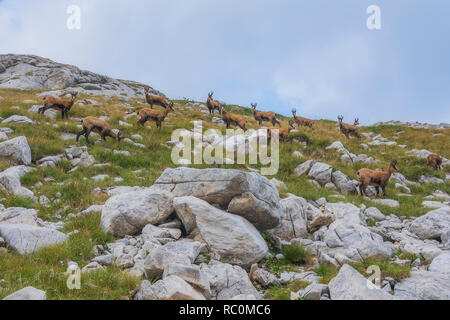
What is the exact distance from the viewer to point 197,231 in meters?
6.63

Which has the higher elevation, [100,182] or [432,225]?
[100,182]

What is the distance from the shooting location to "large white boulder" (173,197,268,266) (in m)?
6.17

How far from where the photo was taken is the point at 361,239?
6906mm

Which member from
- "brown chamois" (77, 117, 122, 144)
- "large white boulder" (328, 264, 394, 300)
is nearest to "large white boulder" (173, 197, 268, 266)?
"large white boulder" (328, 264, 394, 300)

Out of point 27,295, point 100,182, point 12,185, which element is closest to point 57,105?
point 100,182

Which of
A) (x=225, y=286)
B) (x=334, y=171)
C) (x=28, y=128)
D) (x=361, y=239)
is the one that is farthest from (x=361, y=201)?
(x=28, y=128)

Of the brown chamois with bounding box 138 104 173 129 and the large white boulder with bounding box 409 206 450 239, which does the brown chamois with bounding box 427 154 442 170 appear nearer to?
the large white boulder with bounding box 409 206 450 239

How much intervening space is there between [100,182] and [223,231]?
18.0 ft

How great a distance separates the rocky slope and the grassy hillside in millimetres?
37

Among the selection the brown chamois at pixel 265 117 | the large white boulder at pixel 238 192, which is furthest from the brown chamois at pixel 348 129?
the large white boulder at pixel 238 192

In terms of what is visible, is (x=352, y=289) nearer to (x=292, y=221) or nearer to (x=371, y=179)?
(x=292, y=221)

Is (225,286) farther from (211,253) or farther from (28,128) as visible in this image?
(28,128)

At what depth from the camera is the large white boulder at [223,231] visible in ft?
20.2

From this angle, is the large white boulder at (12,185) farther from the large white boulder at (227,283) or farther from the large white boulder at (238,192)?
the large white boulder at (227,283)
